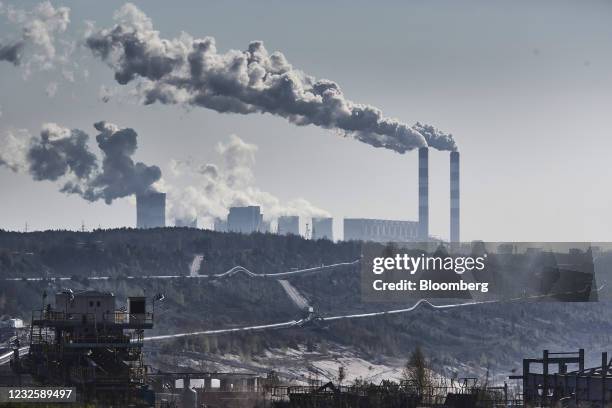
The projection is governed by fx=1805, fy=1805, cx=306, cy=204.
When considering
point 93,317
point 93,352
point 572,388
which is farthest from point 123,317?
point 572,388

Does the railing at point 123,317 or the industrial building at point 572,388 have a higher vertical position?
the railing at point 123,317

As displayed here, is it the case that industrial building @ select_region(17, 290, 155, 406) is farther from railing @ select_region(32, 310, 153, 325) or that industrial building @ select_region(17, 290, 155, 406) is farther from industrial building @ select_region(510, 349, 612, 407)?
industrial building @ select_region(510, 349, 612, 407)

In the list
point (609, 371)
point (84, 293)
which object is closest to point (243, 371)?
point (84, 293)

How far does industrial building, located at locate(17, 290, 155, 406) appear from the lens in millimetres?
111250

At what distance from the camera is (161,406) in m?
116

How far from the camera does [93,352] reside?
11575 cm

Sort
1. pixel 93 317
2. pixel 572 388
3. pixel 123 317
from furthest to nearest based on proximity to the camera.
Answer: pixel 123 317 < pixel 93 317 < pixel 572 388

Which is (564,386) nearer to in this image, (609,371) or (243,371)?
(609,371)

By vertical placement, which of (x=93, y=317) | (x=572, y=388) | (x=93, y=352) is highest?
(x=93, y=317)

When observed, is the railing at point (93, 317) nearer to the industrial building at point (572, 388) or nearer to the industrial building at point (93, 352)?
the industrial building at point (93, 352)

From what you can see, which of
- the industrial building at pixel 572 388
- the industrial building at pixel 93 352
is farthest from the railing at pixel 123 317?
the industrial building at pixel 572 388

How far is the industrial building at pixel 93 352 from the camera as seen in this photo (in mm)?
111250

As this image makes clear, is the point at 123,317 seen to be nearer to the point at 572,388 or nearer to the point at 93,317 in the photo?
the point at 93,317

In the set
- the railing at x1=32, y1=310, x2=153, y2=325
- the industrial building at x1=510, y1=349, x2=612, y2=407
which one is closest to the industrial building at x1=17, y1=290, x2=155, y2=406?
the railing at x1=32, y1=310, x2=153, y2=325
